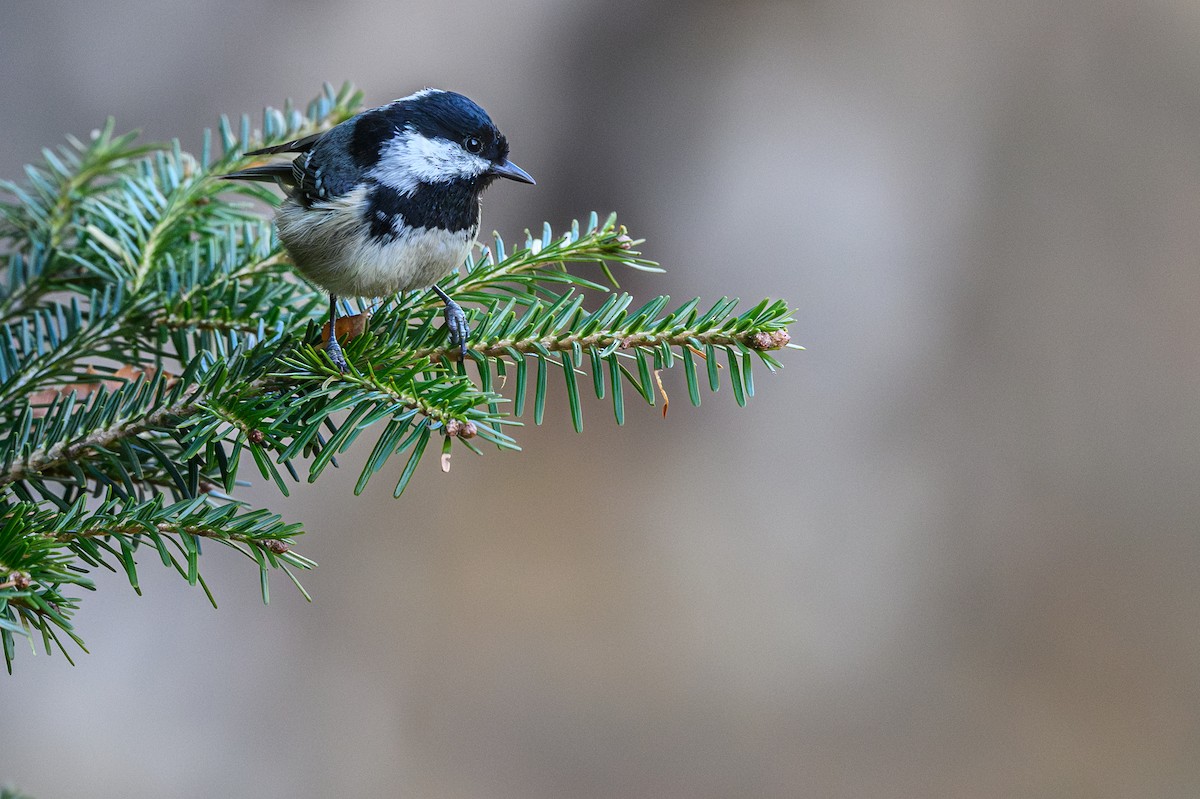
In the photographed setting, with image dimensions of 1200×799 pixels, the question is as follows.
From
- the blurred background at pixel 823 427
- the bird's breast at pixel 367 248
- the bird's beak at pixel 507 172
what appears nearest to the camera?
the bird's breast at pixel 367 248

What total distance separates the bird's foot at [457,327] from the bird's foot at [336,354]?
102 millimetres

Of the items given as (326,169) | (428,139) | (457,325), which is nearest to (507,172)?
(428,139)

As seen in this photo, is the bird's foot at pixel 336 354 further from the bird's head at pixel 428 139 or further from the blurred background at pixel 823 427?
the blurred background at pixel 823 427

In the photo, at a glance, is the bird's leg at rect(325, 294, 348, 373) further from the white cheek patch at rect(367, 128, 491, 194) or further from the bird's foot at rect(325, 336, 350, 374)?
the white cheek patch at rect(367, 128, 491, 194)

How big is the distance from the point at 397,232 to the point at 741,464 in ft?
5.38

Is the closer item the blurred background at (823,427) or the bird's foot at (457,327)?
the bird's foot at (457,327)

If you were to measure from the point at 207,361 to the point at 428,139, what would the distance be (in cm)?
36

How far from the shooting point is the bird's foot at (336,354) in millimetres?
830

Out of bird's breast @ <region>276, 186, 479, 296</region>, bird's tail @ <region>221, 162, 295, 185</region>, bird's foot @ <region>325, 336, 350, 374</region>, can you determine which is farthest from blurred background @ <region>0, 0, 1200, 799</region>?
bird's foot @ <region>325, 336, 350, 374</region>

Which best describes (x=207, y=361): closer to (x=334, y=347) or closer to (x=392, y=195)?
(x=334, y=347)

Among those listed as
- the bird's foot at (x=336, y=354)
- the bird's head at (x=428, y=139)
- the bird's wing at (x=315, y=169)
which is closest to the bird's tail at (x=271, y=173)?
the bird's wing at (x=315, y=169)

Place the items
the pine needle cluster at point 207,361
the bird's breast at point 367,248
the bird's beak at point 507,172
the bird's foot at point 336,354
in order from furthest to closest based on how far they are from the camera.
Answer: the bird's beak at point 507,172 < the bird's breast at point 367,248 < the bird's foot at point 336,354 < the pine needle cluster at point 207,361

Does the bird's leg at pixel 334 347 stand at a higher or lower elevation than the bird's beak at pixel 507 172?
lower

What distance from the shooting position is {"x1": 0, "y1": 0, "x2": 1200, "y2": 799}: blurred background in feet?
7.89
